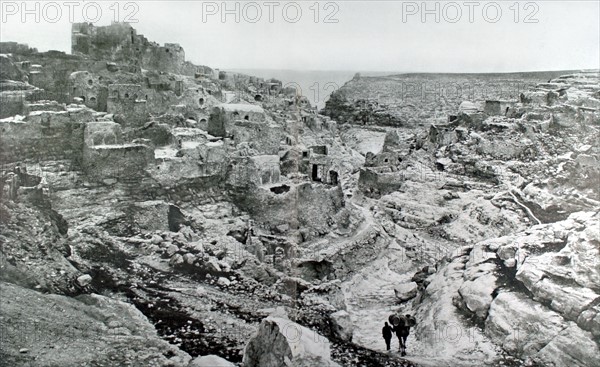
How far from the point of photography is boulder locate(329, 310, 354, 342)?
5.37 m

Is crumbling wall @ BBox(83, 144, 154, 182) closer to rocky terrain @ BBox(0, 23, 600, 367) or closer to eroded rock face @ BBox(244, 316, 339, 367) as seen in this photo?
rocky terrain @ BBox(0, 23, 600, 367)

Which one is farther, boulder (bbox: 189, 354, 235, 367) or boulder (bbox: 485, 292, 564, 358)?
boulder (bbox: 485, 292, 564, 358)

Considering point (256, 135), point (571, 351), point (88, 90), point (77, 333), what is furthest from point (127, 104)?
point (571, 351)

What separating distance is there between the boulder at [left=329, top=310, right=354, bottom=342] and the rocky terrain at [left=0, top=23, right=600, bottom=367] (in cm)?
2

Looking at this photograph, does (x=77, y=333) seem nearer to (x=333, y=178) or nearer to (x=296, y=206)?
(x=296, y=206)

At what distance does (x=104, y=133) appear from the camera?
255 inches

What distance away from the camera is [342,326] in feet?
17.8

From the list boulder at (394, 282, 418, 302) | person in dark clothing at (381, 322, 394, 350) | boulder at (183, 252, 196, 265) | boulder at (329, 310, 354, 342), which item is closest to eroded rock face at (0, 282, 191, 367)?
boulder at (183, 252, 196, 265)

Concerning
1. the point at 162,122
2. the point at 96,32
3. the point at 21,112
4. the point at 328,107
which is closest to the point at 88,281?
the point at 21,112

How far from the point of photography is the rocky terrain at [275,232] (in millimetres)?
4988

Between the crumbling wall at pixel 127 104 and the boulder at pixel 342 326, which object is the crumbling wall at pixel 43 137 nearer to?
the crumbling wall at pixel 127 104

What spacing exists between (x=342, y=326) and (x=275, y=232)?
9.20 ft

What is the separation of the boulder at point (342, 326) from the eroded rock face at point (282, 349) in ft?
1.73

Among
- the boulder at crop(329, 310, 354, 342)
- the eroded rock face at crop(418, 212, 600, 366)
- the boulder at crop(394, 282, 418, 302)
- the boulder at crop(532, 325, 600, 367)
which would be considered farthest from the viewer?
the boulder at crop(394, 282, 418, 302)
